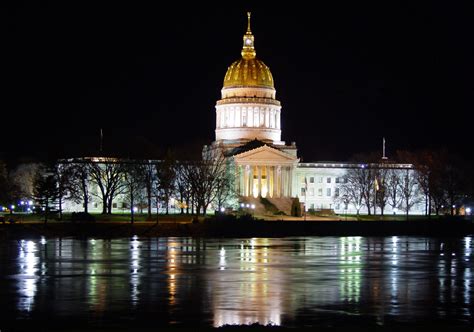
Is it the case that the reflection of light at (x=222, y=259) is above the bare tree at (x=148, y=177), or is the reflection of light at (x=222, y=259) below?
below

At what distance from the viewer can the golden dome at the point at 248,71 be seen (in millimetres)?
168750

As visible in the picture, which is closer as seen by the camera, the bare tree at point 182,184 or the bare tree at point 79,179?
the bare tree at point 79,179

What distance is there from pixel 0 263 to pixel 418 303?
83.1 ft

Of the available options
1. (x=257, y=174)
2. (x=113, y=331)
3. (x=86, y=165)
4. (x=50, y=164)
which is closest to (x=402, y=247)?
(x=113, y=331)

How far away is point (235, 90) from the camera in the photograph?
556 feet

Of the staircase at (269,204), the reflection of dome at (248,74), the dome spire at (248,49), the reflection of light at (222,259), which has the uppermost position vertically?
the dome spire at (248,49)

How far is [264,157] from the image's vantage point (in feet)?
525

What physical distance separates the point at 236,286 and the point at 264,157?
117328 mm

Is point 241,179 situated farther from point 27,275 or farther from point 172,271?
point 27,275

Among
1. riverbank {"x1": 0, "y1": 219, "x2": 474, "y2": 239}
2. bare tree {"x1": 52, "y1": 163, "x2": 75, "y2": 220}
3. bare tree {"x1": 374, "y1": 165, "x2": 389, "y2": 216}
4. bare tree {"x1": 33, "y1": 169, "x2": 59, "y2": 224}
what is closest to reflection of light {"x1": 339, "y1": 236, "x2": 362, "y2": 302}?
riverbank {"x1": 0, "y1": 219, "x2": 474, "y2": 239}

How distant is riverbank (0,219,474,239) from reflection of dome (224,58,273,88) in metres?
68.5

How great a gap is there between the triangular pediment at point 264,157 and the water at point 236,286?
88672 millimetres

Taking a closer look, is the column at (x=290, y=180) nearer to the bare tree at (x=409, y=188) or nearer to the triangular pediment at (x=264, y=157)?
the triangular pediment at (x=264, y=157)

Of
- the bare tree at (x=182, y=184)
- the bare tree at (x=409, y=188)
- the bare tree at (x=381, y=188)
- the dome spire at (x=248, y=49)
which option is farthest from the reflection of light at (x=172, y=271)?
the dome spire at (x=248, y=49)
